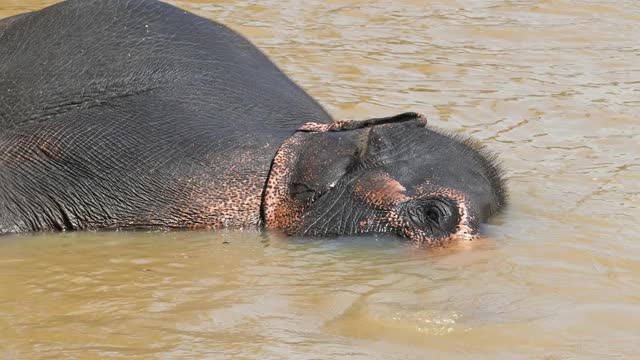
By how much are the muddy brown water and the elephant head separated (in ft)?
0.28

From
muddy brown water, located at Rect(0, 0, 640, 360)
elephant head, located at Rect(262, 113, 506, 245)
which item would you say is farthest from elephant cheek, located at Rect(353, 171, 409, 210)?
muddy brown water, located at Rect(0, 0, 640, 360)

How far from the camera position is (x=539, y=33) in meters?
9.75

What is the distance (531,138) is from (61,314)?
3.38 metres

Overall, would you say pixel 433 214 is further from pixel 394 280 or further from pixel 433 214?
pixel 394 280

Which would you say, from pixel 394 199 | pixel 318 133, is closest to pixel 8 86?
pixel 318 133

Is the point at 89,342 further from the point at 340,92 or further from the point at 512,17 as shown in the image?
the point at 512,17

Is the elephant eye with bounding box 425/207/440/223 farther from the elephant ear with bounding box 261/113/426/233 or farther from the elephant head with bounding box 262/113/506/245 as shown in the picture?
the elephant ear with bounding box 261/113/426/233

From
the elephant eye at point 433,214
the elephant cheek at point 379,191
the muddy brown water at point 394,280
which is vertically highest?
the elephant cheek at point 379,191

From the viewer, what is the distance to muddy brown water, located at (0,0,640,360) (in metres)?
3.91

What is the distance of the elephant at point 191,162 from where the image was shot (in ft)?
16.3

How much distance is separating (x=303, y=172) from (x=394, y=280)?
0.65m

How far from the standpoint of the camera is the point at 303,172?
501cm

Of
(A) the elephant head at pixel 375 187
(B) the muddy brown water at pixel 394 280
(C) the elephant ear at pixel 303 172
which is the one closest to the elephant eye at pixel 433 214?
(A) the elephant head at pixel 375 187

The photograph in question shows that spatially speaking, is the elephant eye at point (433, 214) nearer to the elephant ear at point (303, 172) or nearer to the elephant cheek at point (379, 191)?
the elephant cheek at point (379, 191)
